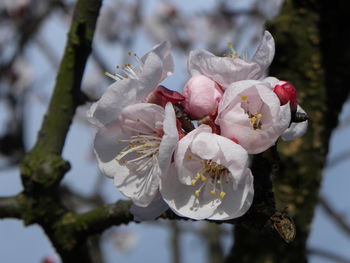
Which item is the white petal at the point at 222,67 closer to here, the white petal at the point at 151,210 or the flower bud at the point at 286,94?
the flower bud at the point at 286,94

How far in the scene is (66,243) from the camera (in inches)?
49.9

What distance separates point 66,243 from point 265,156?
0.64m

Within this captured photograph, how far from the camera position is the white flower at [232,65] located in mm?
849

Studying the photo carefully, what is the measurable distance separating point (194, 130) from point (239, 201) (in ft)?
0.46

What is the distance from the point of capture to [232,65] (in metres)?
0.85

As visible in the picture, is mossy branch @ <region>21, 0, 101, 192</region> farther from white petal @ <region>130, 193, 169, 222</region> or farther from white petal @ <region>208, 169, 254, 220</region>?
white petal @ <region>208, 169, 254, 220</region>

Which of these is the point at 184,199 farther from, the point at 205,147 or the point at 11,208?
the point at 11,208

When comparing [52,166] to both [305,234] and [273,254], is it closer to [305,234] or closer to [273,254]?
[273,254]

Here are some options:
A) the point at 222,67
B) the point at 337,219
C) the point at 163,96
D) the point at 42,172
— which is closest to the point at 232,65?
the point at 222,67

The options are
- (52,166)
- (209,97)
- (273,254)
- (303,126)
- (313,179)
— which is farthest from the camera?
(313,179)

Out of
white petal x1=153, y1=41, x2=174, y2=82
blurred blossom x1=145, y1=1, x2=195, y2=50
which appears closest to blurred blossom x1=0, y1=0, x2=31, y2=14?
blurred blossom x1=145, y1=1, x2=195, y2=50

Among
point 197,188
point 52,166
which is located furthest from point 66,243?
point 197,188

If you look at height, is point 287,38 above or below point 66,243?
above

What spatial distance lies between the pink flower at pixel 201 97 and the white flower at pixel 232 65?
2 cm
